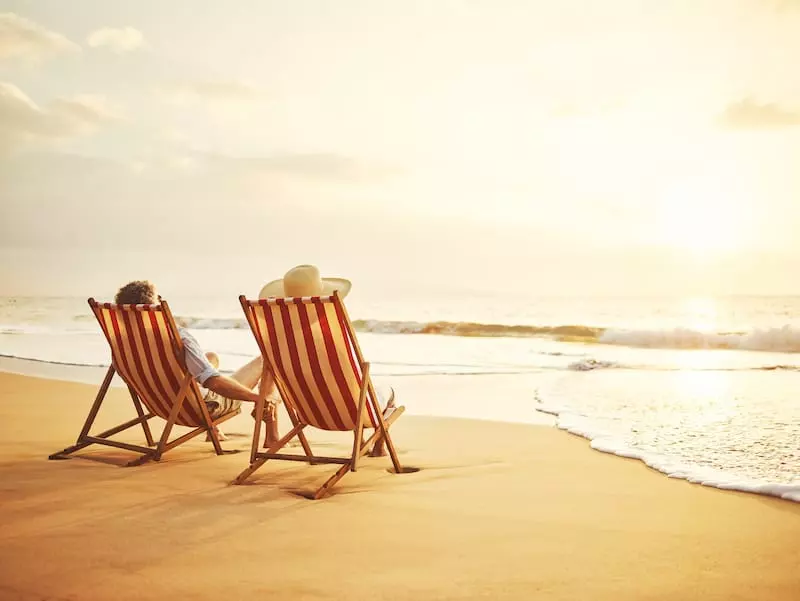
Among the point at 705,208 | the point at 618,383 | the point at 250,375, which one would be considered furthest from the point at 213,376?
the point at 705,208

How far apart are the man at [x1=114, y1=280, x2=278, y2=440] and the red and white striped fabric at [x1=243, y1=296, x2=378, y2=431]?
0.34 metres

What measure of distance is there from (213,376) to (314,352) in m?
0.79

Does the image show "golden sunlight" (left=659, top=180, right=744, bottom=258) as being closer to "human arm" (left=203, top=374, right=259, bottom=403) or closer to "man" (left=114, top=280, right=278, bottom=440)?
"man" (left=114, top=280, right=278, bottom=440)

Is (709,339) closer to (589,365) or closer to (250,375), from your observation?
(589,365)

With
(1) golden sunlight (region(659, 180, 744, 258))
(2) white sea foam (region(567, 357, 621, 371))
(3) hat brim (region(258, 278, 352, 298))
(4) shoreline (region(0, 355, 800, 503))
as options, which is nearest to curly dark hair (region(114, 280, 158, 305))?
(3) hat brim (region(258, 278, 352, 298))

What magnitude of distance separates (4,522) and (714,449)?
175 inches

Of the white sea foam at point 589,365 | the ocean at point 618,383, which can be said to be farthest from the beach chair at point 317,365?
the white sea foam at point 589,365

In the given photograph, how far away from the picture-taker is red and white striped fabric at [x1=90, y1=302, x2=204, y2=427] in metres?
4.46

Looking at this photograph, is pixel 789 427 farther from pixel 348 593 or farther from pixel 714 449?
pixel 348 593

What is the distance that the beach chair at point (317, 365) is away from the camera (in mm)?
4000

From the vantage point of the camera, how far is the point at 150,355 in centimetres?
454

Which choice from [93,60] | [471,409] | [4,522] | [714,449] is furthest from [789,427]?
[93,60]

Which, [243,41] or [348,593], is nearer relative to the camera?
[348,593]

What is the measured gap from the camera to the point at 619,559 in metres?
2.77
